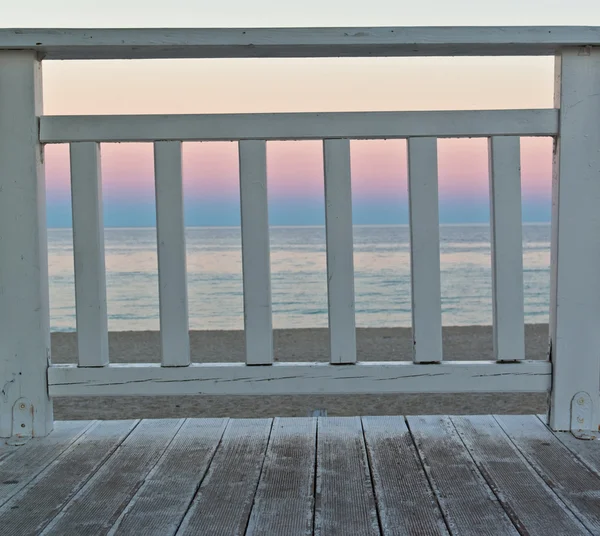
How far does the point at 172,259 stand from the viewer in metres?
1.75

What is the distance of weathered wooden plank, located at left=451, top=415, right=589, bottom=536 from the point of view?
115 centimetres

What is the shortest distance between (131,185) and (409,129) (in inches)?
373

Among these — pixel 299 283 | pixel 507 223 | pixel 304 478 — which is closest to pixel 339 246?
pixel 507 223

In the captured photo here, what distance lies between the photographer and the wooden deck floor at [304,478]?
46.3 inches

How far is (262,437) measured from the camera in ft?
5.61

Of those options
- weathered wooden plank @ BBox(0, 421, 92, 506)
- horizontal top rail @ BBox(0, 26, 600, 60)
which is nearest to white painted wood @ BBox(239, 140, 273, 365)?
horizontal top rail @ BBox(0, 26, 600, 60)

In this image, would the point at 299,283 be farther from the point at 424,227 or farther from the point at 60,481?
the point at 60,481

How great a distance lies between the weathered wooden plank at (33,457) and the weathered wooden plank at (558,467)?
1.08 meters

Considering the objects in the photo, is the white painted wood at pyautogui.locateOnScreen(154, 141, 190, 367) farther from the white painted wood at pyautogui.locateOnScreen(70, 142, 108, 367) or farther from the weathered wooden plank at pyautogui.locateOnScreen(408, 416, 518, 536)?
the weathered wooden plank at pyautogui.locateOnScreen(408, 416, 518, 536)

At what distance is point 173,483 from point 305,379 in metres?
0.47

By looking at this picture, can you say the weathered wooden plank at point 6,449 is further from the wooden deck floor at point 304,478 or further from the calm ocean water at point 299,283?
the calm ocean water at point 299,283

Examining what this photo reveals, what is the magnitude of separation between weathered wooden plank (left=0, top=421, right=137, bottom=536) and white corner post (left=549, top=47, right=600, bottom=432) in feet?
3.86

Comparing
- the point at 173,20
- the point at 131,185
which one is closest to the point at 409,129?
the point at 173,20

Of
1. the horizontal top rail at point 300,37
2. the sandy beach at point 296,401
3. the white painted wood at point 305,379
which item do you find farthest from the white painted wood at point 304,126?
the sandy beach at point 296,401
